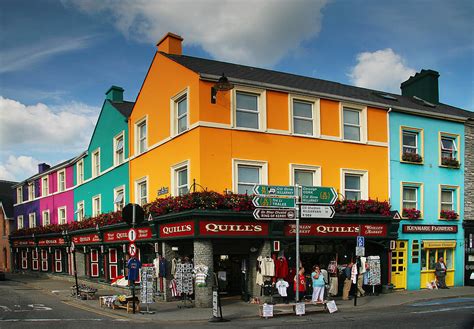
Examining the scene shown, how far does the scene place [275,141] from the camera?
20.8 m

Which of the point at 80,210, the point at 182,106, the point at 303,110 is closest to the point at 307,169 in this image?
the point at 303,110

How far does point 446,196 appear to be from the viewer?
25828 millimetres

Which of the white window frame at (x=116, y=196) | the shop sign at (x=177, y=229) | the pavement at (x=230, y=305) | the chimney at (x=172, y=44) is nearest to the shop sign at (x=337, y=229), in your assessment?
the pavement at (x=230, y=305)

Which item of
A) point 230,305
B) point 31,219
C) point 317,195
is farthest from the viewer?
point 31,219

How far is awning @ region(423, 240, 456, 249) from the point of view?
957 inches

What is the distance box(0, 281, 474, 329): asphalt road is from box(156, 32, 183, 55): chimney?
12.3 metres

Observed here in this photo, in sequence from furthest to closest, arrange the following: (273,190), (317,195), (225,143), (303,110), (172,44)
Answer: (172,44) → (303,110) → (225,143) → (317,195) → (273,190)

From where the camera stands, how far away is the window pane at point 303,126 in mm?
21719

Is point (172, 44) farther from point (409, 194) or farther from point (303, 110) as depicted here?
point (409, 194)

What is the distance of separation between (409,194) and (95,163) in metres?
18.7

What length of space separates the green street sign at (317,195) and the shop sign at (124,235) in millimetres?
8248

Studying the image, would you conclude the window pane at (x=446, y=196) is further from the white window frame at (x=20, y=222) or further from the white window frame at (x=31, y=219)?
the white window frame at (x=20, y=222)

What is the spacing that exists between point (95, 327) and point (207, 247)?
5446mm

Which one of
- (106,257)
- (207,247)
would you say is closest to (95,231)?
(106,257)
